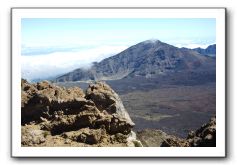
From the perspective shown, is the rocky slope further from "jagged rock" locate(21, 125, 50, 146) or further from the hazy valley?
"jagged rock" locate(21, 125, 50, 146)

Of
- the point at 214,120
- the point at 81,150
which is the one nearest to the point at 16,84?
the point at 81,150

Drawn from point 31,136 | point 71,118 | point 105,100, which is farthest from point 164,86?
point 31,136

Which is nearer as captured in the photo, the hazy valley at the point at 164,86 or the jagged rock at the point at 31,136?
the jagged rock at the point at 31,136

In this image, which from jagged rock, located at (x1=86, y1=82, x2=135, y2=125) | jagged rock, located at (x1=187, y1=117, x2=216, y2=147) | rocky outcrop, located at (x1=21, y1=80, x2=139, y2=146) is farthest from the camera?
jagged rock, located at (x1=86, y1=82, x2=135, y2=125)

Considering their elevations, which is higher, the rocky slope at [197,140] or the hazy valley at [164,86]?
the hazy valley at [164,86]

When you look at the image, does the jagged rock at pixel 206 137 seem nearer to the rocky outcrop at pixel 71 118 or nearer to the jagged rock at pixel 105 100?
the rocky outcrop at pixel 71 118

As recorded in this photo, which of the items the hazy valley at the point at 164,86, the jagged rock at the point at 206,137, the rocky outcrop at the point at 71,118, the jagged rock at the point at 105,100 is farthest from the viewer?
the hazy valley at the point at 164,86

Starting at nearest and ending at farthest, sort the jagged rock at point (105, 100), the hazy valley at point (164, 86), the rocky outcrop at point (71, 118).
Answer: the rocky outcrop at point (71, 118), the jagged rock at point (105, 100), the hazy valley at point (164, 86)

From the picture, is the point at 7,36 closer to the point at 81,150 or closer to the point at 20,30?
the point at 20,30

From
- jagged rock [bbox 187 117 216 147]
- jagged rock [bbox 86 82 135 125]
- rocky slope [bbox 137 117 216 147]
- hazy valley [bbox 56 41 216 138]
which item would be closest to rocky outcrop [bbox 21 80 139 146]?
jagged rock [bbox 86 82 135 125]

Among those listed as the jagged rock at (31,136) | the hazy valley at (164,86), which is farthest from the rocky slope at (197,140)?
the jagged rock at (31,136)
